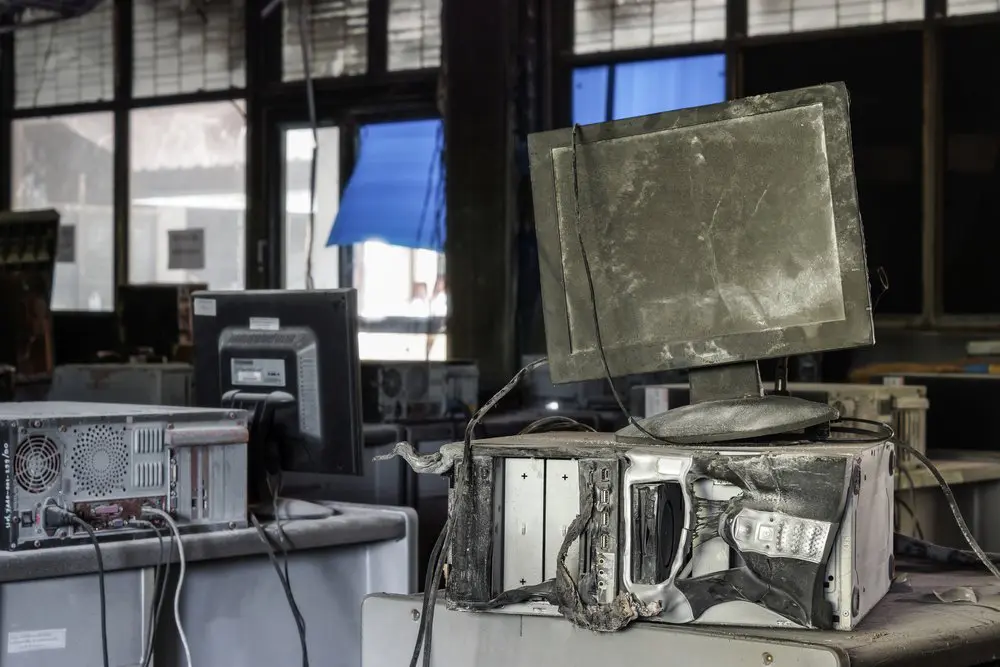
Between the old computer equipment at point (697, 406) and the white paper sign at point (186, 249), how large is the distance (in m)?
4.84

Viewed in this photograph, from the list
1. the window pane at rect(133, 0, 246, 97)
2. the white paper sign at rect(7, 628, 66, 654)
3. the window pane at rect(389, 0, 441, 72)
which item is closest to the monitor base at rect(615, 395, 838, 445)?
the white paper sign at rect(7, 628, 66, 654)

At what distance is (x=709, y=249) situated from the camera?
57.9 inches

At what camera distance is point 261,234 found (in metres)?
5.95

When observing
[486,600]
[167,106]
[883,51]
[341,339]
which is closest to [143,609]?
[341,339]

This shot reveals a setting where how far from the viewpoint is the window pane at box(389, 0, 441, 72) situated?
18.0 feet

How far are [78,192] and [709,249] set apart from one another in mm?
5636

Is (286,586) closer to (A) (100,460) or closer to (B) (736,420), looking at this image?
(A) (100,460)

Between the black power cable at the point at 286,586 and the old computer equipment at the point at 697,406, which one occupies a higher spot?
the old computer equipment at the point at 697,406

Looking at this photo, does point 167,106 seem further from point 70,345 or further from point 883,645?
point 883,645

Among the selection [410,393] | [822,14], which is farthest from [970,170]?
[410,393]

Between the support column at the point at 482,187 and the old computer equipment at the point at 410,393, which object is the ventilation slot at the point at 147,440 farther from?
the support column at the point at 482,187

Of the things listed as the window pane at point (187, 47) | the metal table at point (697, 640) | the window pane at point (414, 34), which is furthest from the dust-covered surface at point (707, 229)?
the window pane at point (187, 47)

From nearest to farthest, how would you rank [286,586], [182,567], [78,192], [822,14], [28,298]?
[182,567]
[286,586]
[28,298]
[822,14]
[78,192]

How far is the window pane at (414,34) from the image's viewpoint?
18.0 ft
